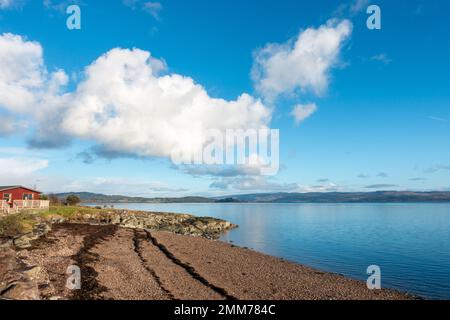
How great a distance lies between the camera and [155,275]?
27750 mm

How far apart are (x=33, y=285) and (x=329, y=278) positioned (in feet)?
80.7

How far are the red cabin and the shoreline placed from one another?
22.6 m

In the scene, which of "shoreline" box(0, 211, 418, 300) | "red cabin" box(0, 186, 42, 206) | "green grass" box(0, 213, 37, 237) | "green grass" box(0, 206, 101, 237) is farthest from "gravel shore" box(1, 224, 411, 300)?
"red cabin" box(0, 186, 42, 206)

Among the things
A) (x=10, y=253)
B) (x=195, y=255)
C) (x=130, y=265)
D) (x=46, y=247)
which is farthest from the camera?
(x=195, y=255)

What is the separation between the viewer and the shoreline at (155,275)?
2164cm

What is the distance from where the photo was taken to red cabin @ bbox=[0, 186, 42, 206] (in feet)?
190

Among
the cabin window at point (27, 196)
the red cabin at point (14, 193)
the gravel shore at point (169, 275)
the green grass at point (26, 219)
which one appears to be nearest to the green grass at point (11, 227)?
the green grass at point (26, 219)

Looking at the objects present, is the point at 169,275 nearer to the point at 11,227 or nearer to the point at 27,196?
the point at 11,227

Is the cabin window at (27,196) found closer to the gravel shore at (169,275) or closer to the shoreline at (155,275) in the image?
the gravel shore at (169,275)

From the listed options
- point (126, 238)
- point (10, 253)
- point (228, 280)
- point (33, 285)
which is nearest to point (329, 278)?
point (228, 280)

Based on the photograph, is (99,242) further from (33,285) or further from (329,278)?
(329,278)

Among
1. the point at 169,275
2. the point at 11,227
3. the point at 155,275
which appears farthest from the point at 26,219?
the point at 169,275
